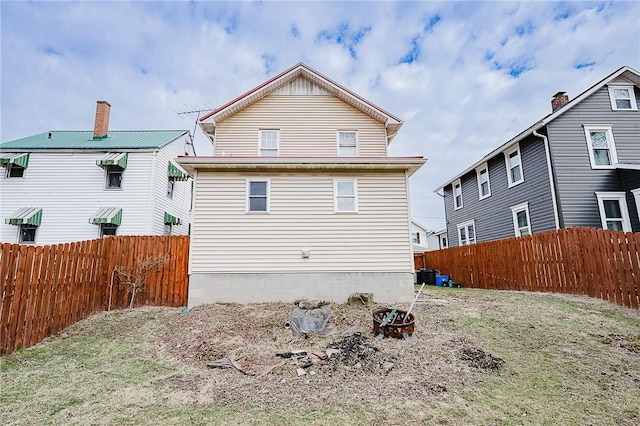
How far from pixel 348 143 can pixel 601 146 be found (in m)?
11.2

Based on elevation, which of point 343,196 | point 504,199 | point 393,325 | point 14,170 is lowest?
point 393,325

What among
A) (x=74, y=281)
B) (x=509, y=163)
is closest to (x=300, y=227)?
(x=74, y=281)

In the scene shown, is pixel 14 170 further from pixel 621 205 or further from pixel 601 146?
pixel 621 205

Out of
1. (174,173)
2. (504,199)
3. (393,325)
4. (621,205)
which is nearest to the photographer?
(393,325)

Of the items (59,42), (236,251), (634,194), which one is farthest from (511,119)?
(59,42)

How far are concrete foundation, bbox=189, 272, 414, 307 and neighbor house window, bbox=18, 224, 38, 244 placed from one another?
36.6ft

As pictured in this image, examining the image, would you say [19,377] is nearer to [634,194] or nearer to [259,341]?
[259,341]

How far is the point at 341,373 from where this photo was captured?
4816 millimetres

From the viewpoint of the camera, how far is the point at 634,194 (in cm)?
1184

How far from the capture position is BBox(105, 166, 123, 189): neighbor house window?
14773 mm

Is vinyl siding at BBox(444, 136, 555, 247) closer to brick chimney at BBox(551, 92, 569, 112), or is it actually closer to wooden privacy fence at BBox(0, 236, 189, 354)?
brick chimney at BBox(551, 92, 569, 112)

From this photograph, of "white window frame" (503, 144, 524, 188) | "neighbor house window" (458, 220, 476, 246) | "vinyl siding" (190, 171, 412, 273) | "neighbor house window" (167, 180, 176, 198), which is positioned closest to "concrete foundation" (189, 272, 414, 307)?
"vinyl siding" (190, 171, 412, 273)

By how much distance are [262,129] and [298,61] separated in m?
3.13

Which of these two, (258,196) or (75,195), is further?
(75,195)
